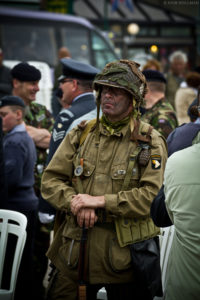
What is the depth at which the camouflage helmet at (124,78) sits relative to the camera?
3264 millimetres

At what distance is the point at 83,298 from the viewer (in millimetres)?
3137

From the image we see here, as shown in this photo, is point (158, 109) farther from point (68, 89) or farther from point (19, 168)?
point (19, 168)

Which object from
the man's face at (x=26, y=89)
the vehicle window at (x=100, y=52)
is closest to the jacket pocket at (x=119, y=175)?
the man's face at (x=26, y=89)

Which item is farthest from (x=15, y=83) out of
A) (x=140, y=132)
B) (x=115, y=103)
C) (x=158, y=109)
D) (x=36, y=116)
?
(x=140, y=132)

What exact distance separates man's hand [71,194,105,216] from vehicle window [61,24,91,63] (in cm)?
1162

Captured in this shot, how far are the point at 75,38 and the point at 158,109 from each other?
31.1ft

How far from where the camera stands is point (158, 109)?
554 centimetres

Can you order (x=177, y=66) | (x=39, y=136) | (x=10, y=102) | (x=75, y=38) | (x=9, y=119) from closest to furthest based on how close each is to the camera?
1. (x=9, y=119)
2. (x=10, y=102)
3. (x=39, y=136)
4. (x=177, y=66)
5. (x=75, y=38)

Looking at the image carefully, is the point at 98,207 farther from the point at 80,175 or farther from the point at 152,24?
the point at 152,24

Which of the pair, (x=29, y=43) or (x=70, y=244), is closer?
(x=70, y=244)

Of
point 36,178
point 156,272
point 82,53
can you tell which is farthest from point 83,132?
point 82,53

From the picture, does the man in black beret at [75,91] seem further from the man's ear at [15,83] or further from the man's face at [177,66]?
the man's face at [177,66]

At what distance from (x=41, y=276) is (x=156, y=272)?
2794 mm

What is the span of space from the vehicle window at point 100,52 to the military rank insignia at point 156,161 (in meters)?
11.0
